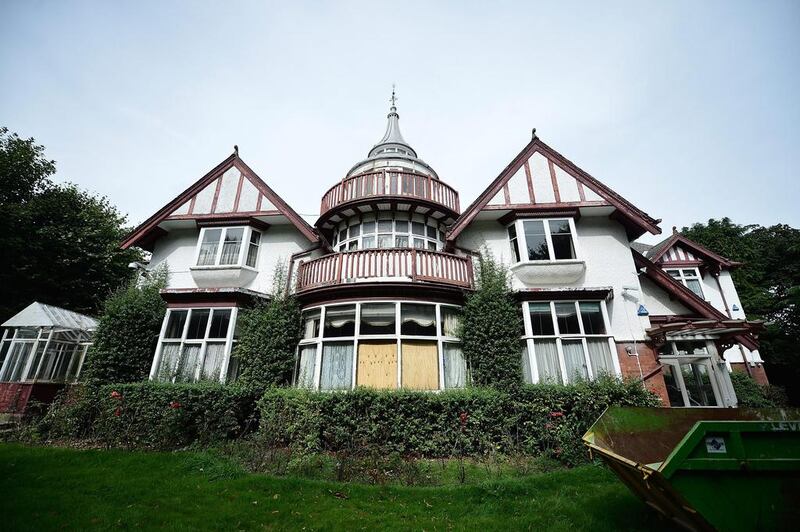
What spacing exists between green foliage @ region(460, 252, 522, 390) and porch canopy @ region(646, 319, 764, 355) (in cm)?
476

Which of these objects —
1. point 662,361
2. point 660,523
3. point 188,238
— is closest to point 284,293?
point 188,238

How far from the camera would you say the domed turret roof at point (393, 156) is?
756 inches

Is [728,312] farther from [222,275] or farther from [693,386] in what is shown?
[222,275]

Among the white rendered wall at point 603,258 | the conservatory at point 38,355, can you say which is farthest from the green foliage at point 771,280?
the conservatory at point 38,355

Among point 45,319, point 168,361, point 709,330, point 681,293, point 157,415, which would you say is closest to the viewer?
point 157,415

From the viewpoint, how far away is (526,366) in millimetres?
12422

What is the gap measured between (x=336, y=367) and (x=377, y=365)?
1.47 metres

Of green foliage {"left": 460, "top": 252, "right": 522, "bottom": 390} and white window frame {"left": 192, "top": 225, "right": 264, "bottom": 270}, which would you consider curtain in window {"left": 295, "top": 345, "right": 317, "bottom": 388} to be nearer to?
white window frame {"left": 192, "top": 225, "right": 264, "bottom": 270}

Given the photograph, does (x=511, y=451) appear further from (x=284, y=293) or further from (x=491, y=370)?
(x=284, y=293)

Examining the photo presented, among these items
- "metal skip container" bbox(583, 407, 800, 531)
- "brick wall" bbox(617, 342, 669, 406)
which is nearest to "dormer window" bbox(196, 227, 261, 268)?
"metal skip container" bbox(583, 407, 800, 531)

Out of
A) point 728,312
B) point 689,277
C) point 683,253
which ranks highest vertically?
point 683,253

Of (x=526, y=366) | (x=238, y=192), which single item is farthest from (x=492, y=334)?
(x=238, y=192)

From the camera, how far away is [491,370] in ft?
37.8

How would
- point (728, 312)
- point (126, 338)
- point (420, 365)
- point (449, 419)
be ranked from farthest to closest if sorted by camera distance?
point (728, 312) → point (126, 338) → point (420, 365) → point (449, 419)
